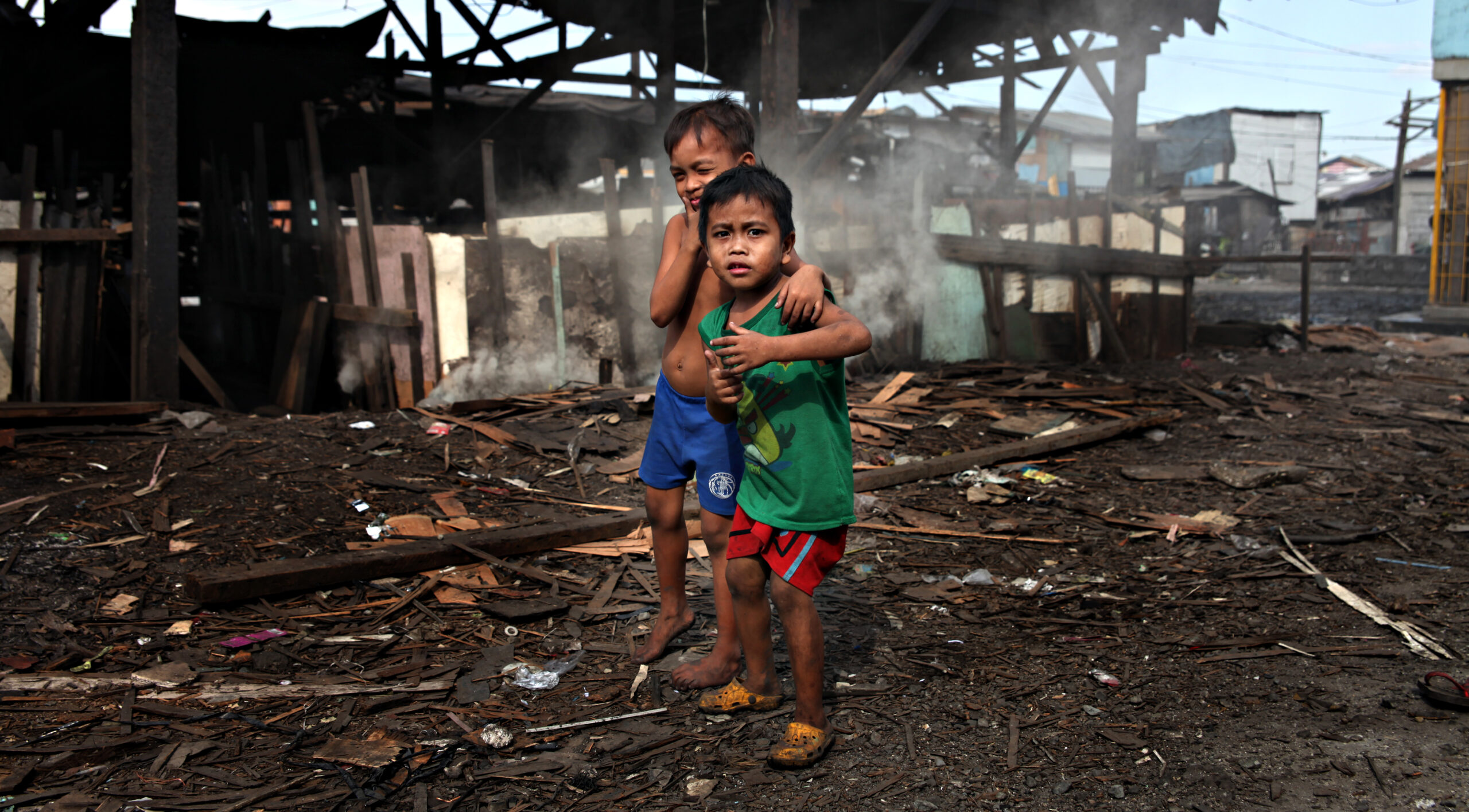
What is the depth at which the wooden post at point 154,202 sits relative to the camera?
568cm

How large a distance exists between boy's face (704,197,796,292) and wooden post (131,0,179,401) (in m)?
5.10

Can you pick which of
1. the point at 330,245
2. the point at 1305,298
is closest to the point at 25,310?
the point at 330,245

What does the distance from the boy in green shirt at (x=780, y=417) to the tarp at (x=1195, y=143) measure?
46957 millimetres

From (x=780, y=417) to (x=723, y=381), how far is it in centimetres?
20

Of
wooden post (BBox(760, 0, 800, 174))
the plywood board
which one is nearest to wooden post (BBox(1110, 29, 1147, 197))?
wooden post (BBox(760, 0, 800, 174))

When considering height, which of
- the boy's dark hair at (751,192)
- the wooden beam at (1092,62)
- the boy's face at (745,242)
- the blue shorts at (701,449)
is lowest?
the blue shorts at (701,449)

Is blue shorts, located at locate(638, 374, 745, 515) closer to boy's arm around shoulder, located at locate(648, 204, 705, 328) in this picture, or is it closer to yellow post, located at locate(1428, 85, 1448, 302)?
boy's arm around shoulder, located at locate(648, 204, 705, 328)

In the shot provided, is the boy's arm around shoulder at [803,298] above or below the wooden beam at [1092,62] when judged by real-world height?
below

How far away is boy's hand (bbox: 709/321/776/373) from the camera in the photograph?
2047 millimetres

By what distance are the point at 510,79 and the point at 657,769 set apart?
10.5 meters

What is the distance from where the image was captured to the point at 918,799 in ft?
7.02

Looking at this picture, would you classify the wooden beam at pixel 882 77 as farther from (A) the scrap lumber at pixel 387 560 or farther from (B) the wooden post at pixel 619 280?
(A) the scrap lumber at pixel 387 560

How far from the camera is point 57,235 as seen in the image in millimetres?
5656

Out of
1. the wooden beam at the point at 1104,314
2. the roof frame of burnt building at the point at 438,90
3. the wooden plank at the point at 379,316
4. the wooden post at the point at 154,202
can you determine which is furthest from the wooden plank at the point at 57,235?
the wooden beam at the point at 1104,314
